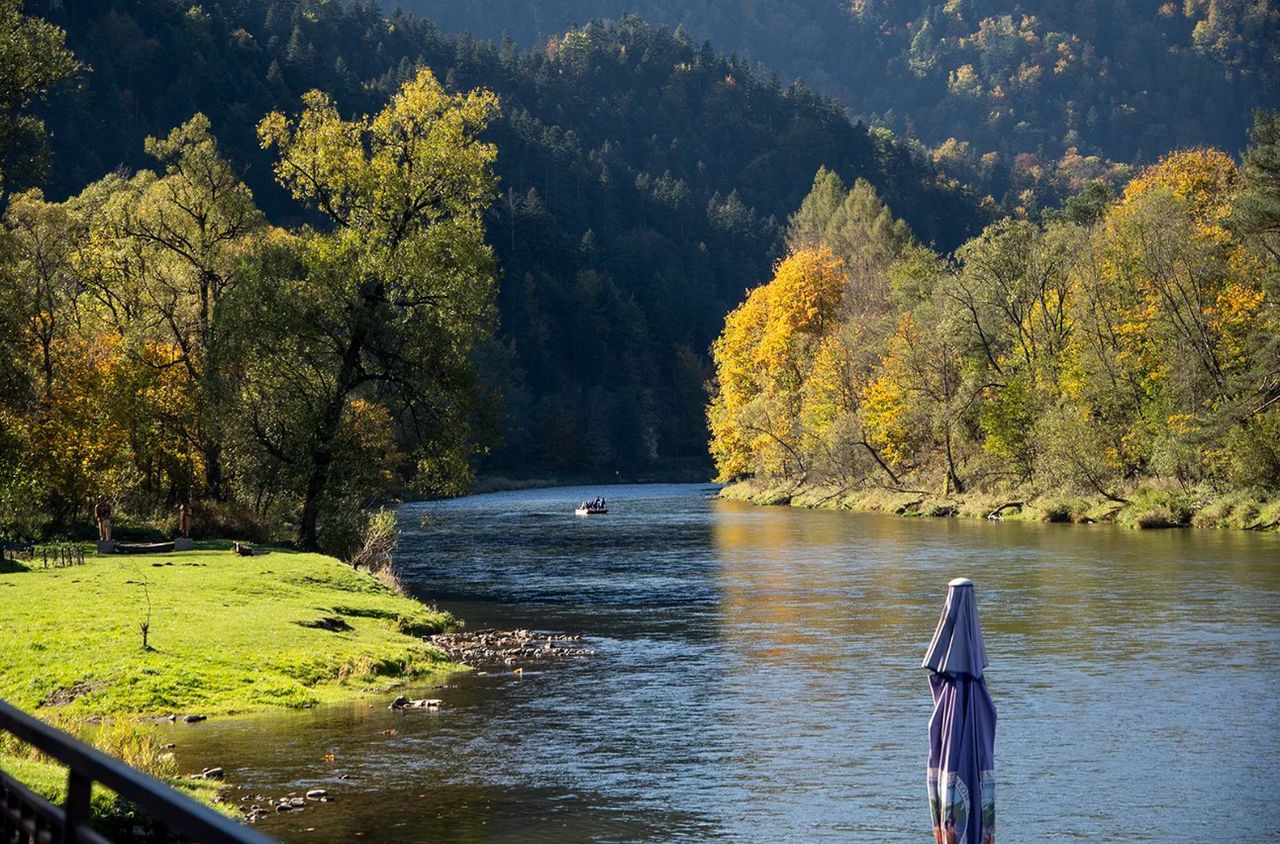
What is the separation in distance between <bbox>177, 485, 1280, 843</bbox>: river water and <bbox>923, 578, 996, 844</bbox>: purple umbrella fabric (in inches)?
114

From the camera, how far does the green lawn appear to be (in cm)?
2650

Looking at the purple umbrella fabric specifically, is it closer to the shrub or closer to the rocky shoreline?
the rocky shoreline

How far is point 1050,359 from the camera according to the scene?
85.9 metres

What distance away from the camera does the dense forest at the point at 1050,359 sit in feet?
232

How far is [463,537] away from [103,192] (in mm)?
29589

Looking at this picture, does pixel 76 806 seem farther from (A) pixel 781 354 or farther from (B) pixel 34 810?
(A) pixel 781 354

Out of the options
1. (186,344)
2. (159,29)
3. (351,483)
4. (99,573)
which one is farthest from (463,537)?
(159,29)

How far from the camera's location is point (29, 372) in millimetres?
55031

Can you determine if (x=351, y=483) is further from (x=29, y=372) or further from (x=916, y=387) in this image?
(x=916, y=387)

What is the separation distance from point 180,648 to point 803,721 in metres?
13.2

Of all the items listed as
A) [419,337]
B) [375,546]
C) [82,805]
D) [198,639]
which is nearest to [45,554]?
[198,639]

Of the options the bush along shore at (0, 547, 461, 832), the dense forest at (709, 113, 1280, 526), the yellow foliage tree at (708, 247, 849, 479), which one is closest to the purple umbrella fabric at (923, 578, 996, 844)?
the bush along shore at (0, 547, 461, 832)

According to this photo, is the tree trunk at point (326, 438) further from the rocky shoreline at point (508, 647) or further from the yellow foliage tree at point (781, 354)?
the yellow foliage tree at point (781, 354)

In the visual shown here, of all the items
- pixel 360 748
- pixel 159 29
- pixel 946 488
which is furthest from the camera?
pixel 159 29
